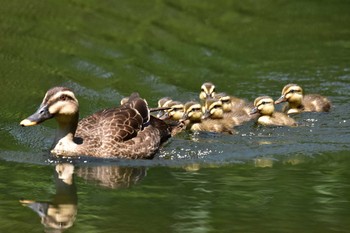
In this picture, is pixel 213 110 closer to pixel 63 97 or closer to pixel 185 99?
pixel 185 99

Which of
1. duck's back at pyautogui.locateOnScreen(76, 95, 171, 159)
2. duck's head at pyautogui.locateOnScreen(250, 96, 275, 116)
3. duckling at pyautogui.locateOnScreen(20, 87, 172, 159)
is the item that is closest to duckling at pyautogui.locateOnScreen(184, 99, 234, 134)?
duck's head at pyautogui.locateOnScreen(250, 96, 275, 116)

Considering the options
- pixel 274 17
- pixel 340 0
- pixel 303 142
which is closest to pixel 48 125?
pixel 303 142

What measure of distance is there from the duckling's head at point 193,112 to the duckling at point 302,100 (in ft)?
3.65

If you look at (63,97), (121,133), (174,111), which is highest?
(174,111)

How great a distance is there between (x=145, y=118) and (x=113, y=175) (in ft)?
3.99

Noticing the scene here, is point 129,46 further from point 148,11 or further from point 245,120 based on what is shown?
point 245,120

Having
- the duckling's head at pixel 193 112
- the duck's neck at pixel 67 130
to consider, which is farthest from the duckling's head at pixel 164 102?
the duck's neck at pixel 67 130

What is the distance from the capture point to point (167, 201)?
7633 mm

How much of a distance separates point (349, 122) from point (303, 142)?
1053 millimetres

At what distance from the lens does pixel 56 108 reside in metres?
9.23

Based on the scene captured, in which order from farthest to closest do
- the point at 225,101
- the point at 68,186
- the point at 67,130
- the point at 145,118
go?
the point at 225,101, the point at 145,118, the point at 67,130, the point at 68,186

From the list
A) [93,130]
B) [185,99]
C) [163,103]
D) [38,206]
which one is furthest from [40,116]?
[185,99]

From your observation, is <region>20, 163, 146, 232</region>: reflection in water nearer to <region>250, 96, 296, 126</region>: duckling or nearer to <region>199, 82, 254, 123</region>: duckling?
<region>250, 96, 296, 126</region>: duckling

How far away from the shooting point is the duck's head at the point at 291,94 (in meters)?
11.5
